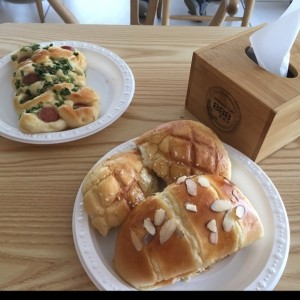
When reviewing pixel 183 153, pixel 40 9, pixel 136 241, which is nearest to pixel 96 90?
pixel 183 153

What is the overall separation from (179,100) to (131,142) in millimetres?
194

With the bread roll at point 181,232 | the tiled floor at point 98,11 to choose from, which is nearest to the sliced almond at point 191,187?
the bread roll at point 181,232

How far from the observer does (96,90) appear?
0.78 metres

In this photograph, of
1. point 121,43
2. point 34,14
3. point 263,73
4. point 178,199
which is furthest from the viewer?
point 34,14

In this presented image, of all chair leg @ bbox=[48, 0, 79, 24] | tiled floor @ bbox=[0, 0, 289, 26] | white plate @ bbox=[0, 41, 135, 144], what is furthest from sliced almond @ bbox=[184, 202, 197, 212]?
tiled floor @ bbox=[0, 0, 289, 26]

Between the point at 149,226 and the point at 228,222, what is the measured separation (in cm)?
10

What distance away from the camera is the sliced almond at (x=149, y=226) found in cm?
43

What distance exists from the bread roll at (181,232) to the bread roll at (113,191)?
0.09ft

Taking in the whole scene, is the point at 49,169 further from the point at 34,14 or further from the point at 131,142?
the point at 34,14

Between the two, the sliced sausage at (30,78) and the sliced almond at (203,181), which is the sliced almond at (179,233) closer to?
the sliced almond at (203,181)

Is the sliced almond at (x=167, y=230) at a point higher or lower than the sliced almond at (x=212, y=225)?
lower

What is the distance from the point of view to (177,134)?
0.54 m

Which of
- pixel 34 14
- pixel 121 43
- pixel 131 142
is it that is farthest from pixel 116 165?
pixel 34 14

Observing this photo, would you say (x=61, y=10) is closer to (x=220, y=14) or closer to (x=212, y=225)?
(x=220, y=14)
